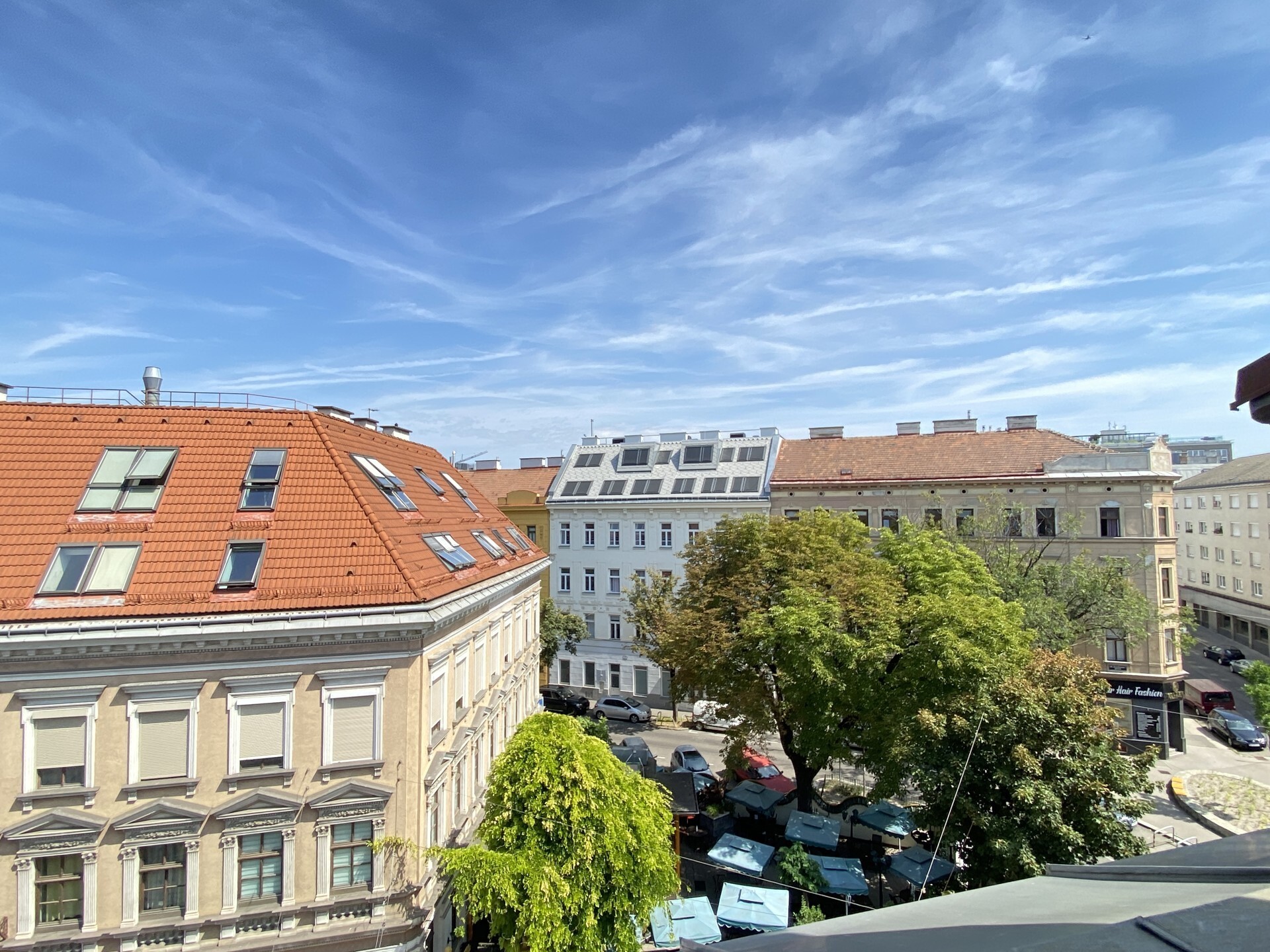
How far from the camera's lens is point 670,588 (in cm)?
3183

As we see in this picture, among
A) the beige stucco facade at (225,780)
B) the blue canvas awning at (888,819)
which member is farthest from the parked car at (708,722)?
the beige stucco facade at (225,780)

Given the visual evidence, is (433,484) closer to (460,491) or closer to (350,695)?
(460,491)

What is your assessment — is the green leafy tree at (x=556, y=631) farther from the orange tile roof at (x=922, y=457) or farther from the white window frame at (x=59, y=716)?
the white window frame at (x=59, y=716)

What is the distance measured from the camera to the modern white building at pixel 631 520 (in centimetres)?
3781

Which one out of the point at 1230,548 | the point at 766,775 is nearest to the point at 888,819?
the point at 766,775

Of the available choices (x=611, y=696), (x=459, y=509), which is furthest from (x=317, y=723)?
(x=611, y=696)

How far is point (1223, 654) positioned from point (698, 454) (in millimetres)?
37600

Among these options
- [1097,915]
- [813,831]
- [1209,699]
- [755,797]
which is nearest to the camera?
[1097,915]

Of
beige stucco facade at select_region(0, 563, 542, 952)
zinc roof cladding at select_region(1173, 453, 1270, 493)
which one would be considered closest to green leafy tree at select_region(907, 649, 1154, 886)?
beige stucco facade at select_region(0, 563, 542, 952)

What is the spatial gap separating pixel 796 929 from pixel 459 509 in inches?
820

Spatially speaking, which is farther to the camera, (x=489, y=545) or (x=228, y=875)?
(x=489, y=545)

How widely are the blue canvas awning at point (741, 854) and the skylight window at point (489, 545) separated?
34.6 feet

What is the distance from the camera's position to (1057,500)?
105 ft

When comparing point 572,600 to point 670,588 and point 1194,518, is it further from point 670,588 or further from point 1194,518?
point 1194,518
